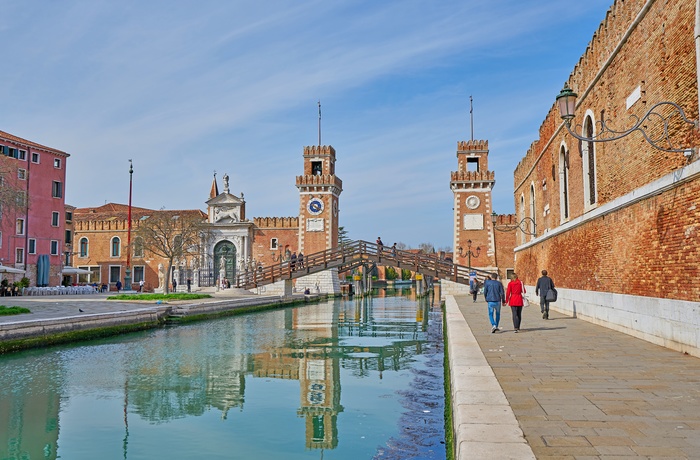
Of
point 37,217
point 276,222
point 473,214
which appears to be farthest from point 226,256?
point 473,214

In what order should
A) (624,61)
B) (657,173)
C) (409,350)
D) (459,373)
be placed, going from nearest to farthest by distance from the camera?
(459,373), (657,173), (624,61), (409,350)

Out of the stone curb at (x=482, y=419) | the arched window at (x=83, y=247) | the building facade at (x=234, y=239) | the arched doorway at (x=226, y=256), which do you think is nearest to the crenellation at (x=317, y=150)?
the building facade at (x=234, y=239)

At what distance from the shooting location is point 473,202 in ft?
143

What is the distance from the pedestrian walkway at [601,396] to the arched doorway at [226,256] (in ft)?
127

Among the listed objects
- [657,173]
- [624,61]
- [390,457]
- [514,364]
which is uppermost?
[624,61]

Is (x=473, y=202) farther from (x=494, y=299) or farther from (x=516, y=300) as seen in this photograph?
(x=516, y=300)

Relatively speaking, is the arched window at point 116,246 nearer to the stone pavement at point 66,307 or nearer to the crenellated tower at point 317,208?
the crenellated tower at point 317,208

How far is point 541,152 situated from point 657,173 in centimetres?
1239

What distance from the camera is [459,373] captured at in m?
6.23

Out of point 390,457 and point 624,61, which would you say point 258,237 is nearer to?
point 624,61

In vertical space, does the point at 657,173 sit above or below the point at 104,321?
above

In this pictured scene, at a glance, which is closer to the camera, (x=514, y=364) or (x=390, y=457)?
(x=390, y=457)

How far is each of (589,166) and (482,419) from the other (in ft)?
38.6

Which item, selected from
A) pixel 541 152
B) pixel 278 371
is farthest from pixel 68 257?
pixel 278 371
